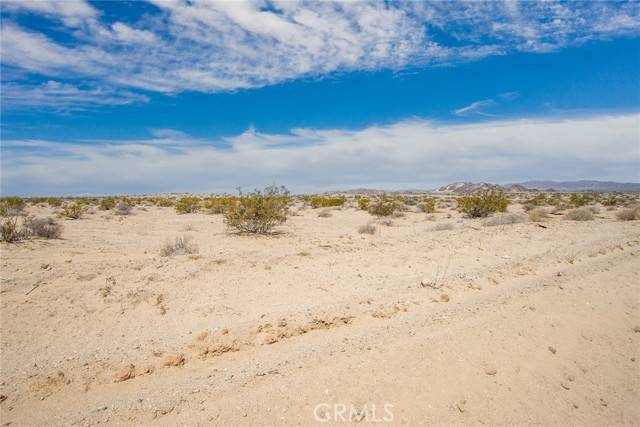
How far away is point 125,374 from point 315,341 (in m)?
2.46

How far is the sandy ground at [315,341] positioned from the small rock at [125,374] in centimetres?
2

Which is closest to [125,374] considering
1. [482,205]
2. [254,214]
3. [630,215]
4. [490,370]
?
[490,370]

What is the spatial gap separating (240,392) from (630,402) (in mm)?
4291

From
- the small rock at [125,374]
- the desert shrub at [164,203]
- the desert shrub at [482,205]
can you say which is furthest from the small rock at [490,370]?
the desert shrub at [164,203]

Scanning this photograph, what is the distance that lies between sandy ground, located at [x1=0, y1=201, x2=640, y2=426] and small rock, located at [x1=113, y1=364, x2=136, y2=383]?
0.02 meters

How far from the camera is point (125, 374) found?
4699 millimetres

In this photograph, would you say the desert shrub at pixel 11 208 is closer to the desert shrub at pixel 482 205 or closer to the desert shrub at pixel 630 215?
the desert shrub at pixel 482 205

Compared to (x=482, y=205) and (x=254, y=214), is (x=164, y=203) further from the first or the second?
(x=482, y=205)

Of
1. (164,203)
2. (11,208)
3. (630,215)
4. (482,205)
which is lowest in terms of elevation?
(630,215)

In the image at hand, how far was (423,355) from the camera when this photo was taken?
4.89 metres

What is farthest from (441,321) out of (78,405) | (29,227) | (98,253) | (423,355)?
(29,227)

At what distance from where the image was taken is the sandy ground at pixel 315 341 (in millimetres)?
4025

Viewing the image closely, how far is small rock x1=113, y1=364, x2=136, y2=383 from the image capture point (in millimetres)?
4642

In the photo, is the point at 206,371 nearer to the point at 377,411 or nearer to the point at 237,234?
the point at 377,411
